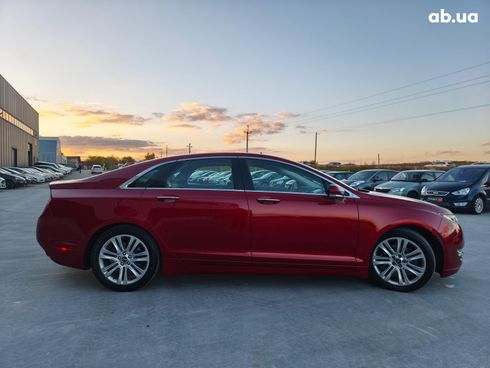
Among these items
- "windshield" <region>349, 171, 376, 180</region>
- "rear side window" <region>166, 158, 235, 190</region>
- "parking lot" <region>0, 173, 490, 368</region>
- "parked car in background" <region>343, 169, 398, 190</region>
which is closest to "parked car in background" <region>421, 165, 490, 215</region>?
"parked car in background" <region>343, 169, 398, 190</region>

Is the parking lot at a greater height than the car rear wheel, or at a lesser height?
lesser

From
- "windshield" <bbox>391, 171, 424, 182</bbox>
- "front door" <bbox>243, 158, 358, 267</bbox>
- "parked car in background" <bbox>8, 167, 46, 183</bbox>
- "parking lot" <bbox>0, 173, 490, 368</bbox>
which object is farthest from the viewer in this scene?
"parked car in background" <bbox>8, 167, 46, 183</bbox>

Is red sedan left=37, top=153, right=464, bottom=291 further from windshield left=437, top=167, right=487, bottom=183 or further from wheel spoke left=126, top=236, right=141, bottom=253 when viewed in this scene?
windshield left=437, top=167, right=487, bottom=183

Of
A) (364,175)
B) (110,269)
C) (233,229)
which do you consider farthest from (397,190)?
(110,269)

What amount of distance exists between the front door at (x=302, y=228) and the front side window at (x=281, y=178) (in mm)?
68

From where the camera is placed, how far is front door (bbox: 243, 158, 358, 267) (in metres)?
4.45

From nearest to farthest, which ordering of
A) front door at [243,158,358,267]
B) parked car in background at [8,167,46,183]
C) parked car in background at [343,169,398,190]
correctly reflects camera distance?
1. front door at [243,158,358,267]
2. parked car in background at [343,169,398,190]
3. parked car in background at [8,167,46,183]

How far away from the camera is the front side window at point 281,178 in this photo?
4.60 metres

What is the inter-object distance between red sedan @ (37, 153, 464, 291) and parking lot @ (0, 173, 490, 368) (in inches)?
12.6

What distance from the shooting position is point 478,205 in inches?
496

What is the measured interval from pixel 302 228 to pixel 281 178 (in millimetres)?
657

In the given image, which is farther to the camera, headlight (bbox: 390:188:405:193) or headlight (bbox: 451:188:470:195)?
headlight (bbox: 390:188:405:193)

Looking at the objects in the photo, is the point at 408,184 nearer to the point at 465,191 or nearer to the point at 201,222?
the point at 465,191

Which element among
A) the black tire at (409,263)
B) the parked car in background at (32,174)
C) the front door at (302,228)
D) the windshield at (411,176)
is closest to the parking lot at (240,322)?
the black tire at (409,263)
